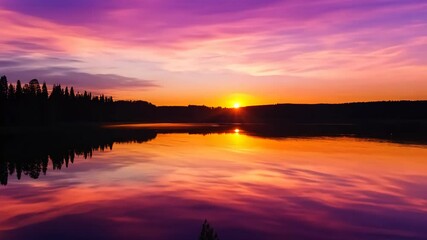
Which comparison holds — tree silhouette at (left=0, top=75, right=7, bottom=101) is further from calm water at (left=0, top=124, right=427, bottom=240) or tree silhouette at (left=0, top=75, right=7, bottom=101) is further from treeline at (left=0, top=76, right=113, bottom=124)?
calm water at (left=0, top=124, right=427, bottom=240)

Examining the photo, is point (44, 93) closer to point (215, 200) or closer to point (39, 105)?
point (39, 105)

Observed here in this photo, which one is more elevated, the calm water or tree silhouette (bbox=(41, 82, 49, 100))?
tree silhouette (bbox=(41, 82, 49, 100))

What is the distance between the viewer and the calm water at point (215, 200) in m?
18.0

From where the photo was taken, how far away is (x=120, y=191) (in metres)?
26.5

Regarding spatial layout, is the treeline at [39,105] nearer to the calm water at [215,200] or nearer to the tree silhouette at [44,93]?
the tree silhouette at [44,93]

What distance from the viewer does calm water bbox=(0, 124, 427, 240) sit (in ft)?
59.2

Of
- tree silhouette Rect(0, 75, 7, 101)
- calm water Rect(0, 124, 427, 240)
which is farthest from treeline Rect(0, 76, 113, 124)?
calm water Rect(0, 124, 427, 240)

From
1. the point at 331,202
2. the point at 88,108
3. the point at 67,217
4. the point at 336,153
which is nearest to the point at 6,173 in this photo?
the point at 67,217

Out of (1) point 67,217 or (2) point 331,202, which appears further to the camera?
(2) point 331,202

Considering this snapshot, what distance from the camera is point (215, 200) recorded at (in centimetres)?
2400

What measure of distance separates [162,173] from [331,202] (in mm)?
15964

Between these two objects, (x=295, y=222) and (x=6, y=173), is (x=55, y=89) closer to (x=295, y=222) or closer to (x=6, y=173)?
(x=6, y=173)

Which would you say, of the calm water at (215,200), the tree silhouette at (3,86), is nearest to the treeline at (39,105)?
the tree silhouette at (3,86)

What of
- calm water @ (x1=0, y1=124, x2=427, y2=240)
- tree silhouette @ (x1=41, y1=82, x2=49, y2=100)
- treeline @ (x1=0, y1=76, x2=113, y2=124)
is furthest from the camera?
tree silhouette @ (x1=41, y1=82, x2=49, y2=100)
